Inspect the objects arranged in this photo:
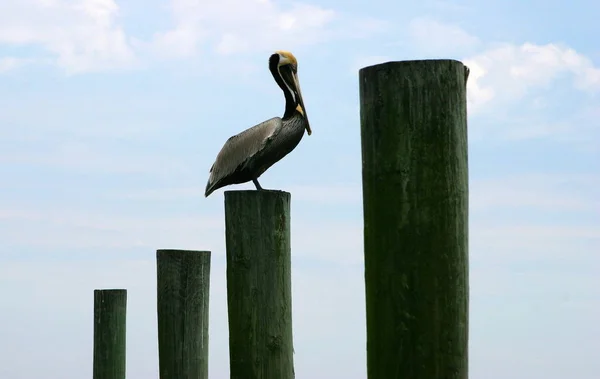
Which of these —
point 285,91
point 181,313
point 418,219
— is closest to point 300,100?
point 285,91

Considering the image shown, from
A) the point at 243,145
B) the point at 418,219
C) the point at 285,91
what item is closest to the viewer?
the point at 418,219

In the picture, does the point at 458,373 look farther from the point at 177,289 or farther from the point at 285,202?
the point at 177,289

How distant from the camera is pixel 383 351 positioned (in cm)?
340

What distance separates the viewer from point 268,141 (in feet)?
24.7

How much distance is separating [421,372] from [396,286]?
33cm

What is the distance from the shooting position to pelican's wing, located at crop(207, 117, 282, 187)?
758 cm

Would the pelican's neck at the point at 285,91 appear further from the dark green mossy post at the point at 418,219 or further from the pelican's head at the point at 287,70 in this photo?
the dark green mossy post at the point at 418,219

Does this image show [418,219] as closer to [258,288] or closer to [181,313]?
[258,288]

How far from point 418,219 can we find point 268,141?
4290 millimetres

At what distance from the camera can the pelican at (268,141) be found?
7.58 metres

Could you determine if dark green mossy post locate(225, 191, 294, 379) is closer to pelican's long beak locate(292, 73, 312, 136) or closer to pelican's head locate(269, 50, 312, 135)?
pelican's long beak locate(292, 73, 312, 136)

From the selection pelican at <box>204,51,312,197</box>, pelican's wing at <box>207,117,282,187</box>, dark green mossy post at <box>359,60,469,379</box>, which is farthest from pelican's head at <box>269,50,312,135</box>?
dark green mossy post at <box>359,60,469,379</box>

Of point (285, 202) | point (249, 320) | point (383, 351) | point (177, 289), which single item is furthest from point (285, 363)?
point (383, 351)

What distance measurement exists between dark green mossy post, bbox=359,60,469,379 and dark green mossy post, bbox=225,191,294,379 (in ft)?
8.86
